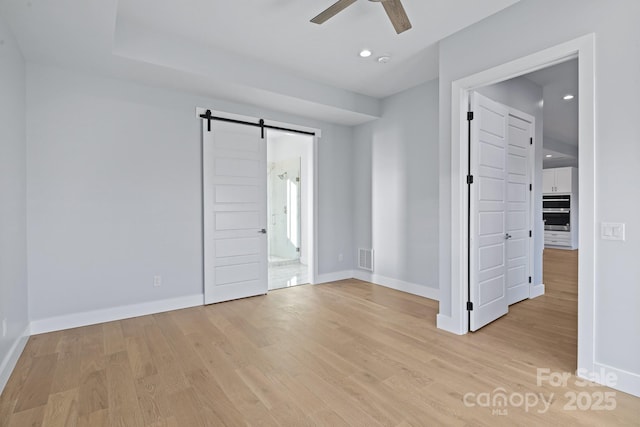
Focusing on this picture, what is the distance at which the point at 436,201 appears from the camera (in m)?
4.39

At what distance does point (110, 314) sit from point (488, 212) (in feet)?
13.8

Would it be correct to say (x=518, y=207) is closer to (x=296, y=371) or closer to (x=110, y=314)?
(x=296, y=371)

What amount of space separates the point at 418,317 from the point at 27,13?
4.38 metres

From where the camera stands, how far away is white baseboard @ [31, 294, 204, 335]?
3.24 metres

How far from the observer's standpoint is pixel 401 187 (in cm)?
487

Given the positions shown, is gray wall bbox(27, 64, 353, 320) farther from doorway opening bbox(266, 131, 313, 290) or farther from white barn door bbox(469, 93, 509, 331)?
white barn door bbox(469, 93, 509, 331)

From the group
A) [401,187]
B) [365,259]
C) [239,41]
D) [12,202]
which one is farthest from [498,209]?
[12,202]

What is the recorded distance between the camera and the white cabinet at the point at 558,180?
361 inches

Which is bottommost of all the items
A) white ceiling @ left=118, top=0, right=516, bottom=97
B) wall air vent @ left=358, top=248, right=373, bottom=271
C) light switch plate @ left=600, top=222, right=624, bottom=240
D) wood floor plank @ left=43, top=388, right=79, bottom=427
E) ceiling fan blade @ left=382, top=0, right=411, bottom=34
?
wood floor plank @ left=43, top=388, right=79, bottom=427

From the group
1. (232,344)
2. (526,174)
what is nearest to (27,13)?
(232,344)

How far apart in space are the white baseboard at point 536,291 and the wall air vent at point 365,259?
2246 mm

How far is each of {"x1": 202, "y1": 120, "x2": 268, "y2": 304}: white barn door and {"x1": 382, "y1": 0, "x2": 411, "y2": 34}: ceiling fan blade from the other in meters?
2.56

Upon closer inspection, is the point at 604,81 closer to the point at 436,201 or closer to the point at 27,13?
the point at 436,201

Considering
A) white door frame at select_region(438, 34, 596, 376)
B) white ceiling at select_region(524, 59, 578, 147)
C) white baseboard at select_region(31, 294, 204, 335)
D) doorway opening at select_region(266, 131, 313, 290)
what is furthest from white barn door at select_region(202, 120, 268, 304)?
white ceiling at select_region(524, 59, 578, 147)
